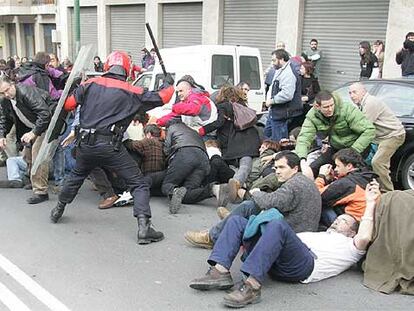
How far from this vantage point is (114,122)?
18.3ft

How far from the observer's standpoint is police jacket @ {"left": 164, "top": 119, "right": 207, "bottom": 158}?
22.6 feet

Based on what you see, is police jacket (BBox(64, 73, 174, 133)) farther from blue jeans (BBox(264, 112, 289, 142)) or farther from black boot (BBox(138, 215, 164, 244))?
blue jeans (BBox(264, 112, 289, 142))

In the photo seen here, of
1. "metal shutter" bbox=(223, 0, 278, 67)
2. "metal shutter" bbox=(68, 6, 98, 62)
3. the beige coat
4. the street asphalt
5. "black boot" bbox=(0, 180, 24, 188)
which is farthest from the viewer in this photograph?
"metal shutter" bbox=(68, 6, 98, 62)

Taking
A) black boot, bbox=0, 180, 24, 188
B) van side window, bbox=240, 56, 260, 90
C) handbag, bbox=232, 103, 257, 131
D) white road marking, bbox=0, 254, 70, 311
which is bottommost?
black boot, bbox=0, 180, 24, 188

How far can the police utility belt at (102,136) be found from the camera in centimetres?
554

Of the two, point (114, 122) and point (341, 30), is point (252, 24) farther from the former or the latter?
point (114, 122)

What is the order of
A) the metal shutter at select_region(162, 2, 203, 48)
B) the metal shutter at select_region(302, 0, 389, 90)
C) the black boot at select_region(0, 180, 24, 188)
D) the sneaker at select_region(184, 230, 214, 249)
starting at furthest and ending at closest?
the metal shutter at select_region(162, 2, 203, 48)
the metal shutter at select_region(302, 0, 389, 90)
the black boot at select_region(0, 180, 24, 188)
the sneaker at select_region(184, 230, 214, 249)

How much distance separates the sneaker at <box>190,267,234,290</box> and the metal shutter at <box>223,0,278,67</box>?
1288cm

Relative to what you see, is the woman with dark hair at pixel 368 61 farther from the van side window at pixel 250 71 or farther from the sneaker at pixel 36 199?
the sneaker at pixel 36 199

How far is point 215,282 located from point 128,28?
67.3ft

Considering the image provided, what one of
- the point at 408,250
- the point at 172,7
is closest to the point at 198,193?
the point at 408,250

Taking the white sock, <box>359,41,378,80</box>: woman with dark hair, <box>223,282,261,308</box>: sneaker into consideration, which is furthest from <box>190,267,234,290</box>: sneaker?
<box>359,41,378,80</box>: woman with dark hair

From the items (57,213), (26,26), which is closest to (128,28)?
(26,26)

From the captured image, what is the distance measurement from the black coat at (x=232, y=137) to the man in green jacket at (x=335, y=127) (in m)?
1.12
